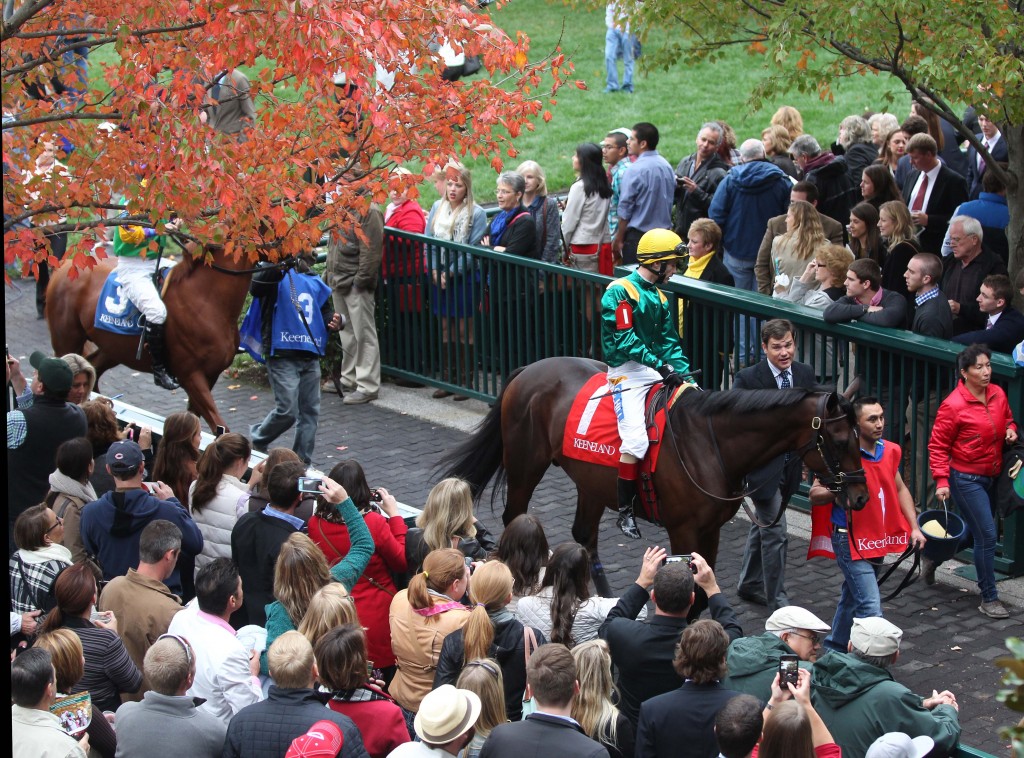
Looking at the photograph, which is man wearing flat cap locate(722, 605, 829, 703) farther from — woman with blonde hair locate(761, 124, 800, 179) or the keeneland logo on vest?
woman with blonde hair locate(761, 124, 800, 179)

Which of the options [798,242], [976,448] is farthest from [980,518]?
[798,242]

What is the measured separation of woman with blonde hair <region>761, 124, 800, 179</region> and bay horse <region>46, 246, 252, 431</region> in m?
6.76

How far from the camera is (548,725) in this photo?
4922mm

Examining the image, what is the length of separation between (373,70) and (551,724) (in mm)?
4906

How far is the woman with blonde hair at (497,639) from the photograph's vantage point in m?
5.77

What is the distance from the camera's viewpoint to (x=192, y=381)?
11.0 metres

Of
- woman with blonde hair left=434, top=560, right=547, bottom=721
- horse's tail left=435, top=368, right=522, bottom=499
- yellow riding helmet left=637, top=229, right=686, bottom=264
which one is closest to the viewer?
woman with blonde hair left=434, top=560, right=547, bottom=721

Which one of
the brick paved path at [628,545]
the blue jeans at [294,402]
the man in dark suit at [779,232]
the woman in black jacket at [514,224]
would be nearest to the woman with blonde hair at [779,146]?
the man in dark suit at [779,232]

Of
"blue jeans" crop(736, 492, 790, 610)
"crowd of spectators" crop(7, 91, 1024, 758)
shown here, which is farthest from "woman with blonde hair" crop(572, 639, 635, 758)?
"blue jeans" crop(736, 492, 790, 610)

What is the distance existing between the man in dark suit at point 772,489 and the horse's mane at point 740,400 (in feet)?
1.40

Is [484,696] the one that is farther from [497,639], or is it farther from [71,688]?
[71,688]

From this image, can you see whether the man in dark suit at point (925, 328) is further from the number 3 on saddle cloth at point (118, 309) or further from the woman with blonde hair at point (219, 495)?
the number 3 on saddle cloth at point (118, 309)

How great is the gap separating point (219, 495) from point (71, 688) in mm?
2230

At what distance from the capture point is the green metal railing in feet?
Answer: 30.9
